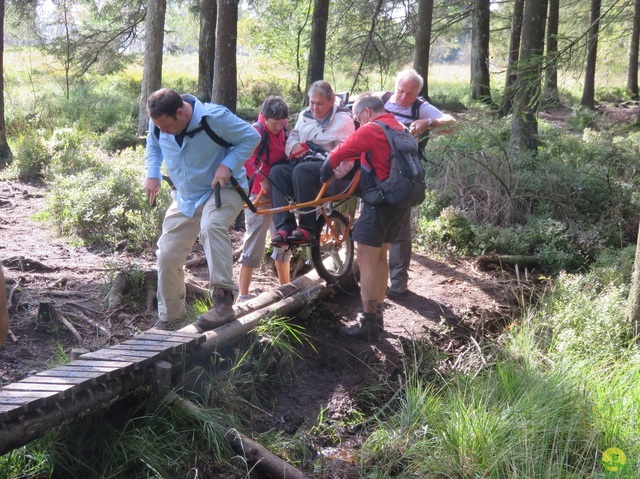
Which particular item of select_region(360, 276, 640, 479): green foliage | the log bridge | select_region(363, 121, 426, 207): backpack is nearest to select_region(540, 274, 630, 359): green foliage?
select_region(360, 276, 640, 479): green foliage

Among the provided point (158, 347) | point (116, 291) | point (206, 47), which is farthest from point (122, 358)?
point (206, 47)

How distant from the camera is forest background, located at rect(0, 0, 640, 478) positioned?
434 centimetres

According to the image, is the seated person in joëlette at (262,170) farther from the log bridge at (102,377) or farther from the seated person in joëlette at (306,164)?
the log bridge at (102,377)

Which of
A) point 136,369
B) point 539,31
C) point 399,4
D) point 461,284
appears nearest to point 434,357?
point 461,284

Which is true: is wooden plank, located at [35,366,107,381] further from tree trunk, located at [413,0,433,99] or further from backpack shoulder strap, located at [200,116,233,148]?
tree trunk, located at [413,0,433,99]

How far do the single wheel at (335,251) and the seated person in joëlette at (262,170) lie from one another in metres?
0.41

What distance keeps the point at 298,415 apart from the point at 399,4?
16839 millimetres

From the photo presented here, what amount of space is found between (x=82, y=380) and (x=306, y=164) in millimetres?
3235

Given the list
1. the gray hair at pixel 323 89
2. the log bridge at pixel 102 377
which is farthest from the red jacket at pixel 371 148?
the log bridge at pixel 102 377

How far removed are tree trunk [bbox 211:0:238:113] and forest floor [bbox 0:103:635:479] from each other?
335 cm

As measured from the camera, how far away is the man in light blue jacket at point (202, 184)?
17.1 feet

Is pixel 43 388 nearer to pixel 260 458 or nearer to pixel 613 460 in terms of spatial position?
pixel 260 458

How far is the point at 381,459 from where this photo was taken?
4.47 m

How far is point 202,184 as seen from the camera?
5.41m
